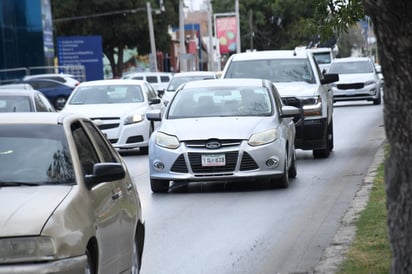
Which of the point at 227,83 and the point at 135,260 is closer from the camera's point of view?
the point at 135,260

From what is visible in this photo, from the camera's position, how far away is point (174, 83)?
3775 centimetres

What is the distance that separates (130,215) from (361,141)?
16.5m

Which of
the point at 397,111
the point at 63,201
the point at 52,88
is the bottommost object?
the point at 52,88

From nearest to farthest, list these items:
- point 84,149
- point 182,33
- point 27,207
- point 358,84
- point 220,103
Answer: point 27,207 < point 84,149 < point 220,103 < point 358,84 < point 182,33

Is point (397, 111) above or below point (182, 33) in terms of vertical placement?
above

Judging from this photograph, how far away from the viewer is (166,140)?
1551 centimetres

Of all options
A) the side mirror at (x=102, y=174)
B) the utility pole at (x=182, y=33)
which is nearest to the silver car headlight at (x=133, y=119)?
the side mirror at (x=102, y=174)

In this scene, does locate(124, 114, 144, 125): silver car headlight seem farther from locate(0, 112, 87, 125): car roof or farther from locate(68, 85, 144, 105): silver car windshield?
locate(0, 112, 87, 125): car roof

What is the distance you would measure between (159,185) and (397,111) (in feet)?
32.1

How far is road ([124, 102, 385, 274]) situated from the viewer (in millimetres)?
10102

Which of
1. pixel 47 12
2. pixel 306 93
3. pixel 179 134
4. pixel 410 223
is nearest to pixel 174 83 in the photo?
pixel 306 93

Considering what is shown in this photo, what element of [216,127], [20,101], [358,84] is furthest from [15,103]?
[358,84]

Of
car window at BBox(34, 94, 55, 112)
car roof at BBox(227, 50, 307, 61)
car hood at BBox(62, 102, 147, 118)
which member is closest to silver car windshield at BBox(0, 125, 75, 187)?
car window at BBox(34, 94, 55, 112)

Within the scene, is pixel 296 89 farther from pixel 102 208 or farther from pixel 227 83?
pixel 102 208
